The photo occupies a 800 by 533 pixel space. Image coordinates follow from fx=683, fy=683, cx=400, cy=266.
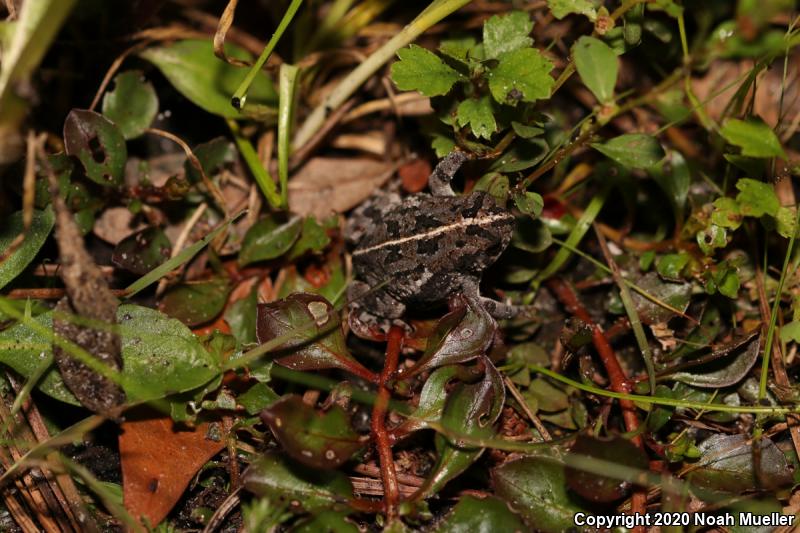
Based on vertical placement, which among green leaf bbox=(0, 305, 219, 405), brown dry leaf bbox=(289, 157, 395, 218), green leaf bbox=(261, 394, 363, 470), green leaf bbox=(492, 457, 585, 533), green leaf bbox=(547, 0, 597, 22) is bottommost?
green leaf bbox=(492, 457, 585, 533)

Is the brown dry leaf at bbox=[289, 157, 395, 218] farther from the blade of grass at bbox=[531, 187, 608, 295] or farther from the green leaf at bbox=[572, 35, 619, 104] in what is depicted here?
the green leaf at bbox=[572, 35, 619, 104]

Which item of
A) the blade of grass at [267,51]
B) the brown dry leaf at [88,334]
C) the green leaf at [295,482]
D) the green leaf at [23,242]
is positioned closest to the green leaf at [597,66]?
the blade of grass at [267,51]

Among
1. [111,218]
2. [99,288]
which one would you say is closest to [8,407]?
[99,288]

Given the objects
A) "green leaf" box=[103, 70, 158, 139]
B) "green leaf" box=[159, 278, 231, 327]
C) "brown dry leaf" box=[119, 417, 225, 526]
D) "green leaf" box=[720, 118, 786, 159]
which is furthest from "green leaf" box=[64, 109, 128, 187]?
"green leaf" box=[720, 118, 786, 159]

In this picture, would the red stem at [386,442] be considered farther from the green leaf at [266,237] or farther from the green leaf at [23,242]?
the green leaf at [23,242]

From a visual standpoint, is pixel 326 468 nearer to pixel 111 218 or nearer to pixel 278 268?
pixel 278 268

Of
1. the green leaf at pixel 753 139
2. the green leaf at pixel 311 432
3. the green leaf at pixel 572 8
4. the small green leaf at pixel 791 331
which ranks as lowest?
the small green leaf at pixel 791 331
